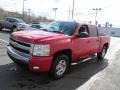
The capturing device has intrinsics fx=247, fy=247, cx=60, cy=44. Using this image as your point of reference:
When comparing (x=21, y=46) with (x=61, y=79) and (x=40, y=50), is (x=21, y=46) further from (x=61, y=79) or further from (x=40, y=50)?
(x=61, y=79)

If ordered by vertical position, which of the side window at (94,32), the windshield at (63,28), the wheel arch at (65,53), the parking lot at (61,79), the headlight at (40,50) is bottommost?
the parking lot at (61,79)

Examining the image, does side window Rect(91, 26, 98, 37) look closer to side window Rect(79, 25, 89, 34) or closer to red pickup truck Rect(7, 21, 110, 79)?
side window Rect(79, 25, 89, 34)

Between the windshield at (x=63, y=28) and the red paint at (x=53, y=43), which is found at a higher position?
the windshield at (x=63, y=28)

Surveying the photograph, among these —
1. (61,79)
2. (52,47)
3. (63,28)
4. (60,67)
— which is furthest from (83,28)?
(52,47)

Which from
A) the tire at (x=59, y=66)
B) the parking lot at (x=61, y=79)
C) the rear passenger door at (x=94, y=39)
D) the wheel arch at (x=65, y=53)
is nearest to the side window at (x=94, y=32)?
the rear passenger door at (x=94, y=39)

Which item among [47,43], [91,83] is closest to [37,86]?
[47,43]

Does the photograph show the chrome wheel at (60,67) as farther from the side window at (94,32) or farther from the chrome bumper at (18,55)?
the side window at (94,32)

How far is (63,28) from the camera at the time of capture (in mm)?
8641

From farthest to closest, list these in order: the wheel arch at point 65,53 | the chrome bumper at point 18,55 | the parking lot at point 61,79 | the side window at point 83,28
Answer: the side window at point 83,28 < the wheel arch at point 65,53 < the chrome bumper at point 18,55 < the parking lot at point 61,79

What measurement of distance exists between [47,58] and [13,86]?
1.21 metres

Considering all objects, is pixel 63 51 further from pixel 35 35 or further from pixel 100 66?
pixel 100 66

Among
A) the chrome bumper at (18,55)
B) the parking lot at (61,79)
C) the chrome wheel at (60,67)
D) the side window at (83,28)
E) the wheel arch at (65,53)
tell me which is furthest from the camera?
the side window at (83,28)

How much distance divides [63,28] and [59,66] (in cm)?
162

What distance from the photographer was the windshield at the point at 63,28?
8.40 meters
